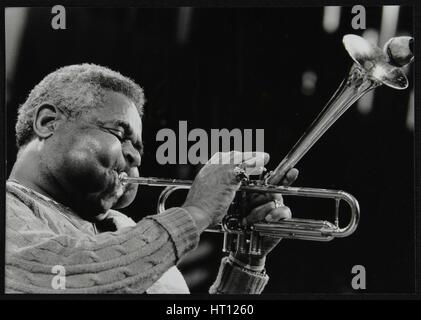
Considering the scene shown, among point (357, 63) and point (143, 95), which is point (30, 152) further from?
point (357, 63)

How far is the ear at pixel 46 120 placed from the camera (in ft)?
8.45

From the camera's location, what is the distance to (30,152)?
2.59 meters

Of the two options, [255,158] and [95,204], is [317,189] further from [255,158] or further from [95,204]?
[95,204]

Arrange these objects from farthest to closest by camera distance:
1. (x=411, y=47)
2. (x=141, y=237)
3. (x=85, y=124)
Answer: (x=411, y=47), (x=85, y=124), (x=141, y=237)

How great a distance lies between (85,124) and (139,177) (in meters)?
0.33

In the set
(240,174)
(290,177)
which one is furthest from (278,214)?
(240,174)

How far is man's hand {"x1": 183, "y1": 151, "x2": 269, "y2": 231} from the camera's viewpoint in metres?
2.45

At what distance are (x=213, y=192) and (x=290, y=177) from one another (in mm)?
385

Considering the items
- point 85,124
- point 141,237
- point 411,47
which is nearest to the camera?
point 141,237

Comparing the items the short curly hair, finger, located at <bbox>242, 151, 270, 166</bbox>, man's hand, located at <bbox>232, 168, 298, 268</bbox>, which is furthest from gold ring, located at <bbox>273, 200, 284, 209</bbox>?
the short curly hair

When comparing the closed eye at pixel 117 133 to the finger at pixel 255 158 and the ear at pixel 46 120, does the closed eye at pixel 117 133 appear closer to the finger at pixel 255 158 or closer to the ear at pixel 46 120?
the ear at pixel 46 120

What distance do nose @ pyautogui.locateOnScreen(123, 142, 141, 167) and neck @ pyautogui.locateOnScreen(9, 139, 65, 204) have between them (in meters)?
0.31

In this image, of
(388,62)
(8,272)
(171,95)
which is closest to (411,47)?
(388,62)

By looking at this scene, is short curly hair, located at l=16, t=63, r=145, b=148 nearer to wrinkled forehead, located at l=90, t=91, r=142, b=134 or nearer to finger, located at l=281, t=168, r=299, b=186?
wrinkled forehead, located at l=90, t=91, r=142, b=134
